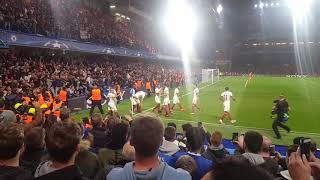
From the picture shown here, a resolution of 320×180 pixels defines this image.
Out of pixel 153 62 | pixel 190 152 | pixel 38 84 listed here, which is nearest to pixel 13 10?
pixel 38 84

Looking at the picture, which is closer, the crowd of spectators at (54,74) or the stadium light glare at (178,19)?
the crowd of spectators at (54,74)

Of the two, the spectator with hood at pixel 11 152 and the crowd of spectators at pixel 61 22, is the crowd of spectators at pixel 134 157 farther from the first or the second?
the crowd of spectators at pixel 61 22

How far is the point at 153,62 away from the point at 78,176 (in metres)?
62.8

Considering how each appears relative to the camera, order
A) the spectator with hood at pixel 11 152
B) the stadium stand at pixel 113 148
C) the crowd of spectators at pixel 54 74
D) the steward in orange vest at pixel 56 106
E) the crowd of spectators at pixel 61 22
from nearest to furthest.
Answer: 1. the stadium stand at pixel 113 148
2. the spectator with hood at pixel 11 152
3. the steward in orange vest at pixel 56 106
4. the crowd of spectators at pixel 54 74
5. the crowd of spectators at pixel 61 22

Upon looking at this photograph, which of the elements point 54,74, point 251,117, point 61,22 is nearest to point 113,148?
point 251,117

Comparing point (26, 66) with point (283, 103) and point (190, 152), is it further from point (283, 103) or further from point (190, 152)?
point (190, 152)

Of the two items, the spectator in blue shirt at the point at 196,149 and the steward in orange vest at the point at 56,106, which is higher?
the spectator in blue shirt at the point at 196,149

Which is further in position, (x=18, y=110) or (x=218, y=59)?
(x=218, y=59)

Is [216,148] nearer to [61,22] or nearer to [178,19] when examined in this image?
[61,22]

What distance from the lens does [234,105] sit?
91.7 feet

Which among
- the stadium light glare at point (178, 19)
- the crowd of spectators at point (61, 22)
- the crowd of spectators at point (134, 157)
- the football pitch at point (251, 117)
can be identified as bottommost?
the football pitch at point (251, 117)

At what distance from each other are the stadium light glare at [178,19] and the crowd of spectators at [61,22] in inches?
528

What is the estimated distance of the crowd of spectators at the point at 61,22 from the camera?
26.3 meters

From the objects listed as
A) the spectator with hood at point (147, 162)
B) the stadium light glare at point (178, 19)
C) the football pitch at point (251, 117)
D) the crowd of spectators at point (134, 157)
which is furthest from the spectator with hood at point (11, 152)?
the stadium light glare at point (178, 19)
